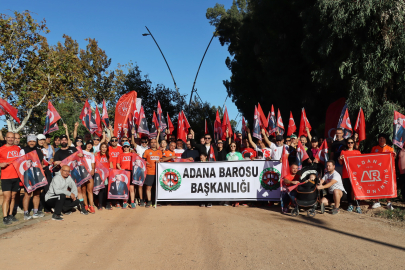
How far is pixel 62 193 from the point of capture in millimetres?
8320

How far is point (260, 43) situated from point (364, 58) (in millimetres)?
13176

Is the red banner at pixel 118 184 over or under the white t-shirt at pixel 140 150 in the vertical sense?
under

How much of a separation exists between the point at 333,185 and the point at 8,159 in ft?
25.7

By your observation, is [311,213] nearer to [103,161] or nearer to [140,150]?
[140,150]

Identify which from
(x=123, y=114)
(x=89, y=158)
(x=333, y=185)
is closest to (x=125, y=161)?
(x=89, y=158)

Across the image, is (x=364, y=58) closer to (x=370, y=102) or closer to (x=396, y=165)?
(x=370, y=102)

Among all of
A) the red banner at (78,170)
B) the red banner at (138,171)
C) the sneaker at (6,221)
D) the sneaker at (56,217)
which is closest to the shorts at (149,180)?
the red banner at (138,171)

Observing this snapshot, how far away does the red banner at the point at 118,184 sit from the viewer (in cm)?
962

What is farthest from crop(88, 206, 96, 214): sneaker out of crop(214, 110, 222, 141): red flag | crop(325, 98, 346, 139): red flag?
crop(325, 98, 346, 139): red flag

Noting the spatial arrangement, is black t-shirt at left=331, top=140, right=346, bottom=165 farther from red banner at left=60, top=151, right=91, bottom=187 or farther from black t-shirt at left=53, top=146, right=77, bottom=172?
black t-shirt at left=53, top=146, right=77, bottom=172

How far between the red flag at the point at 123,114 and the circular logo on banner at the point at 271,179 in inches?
231

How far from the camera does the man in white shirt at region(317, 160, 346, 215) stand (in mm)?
8422

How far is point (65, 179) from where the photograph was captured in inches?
340

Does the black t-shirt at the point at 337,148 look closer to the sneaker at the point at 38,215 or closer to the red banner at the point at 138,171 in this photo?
the red banner at the point at 138,171
